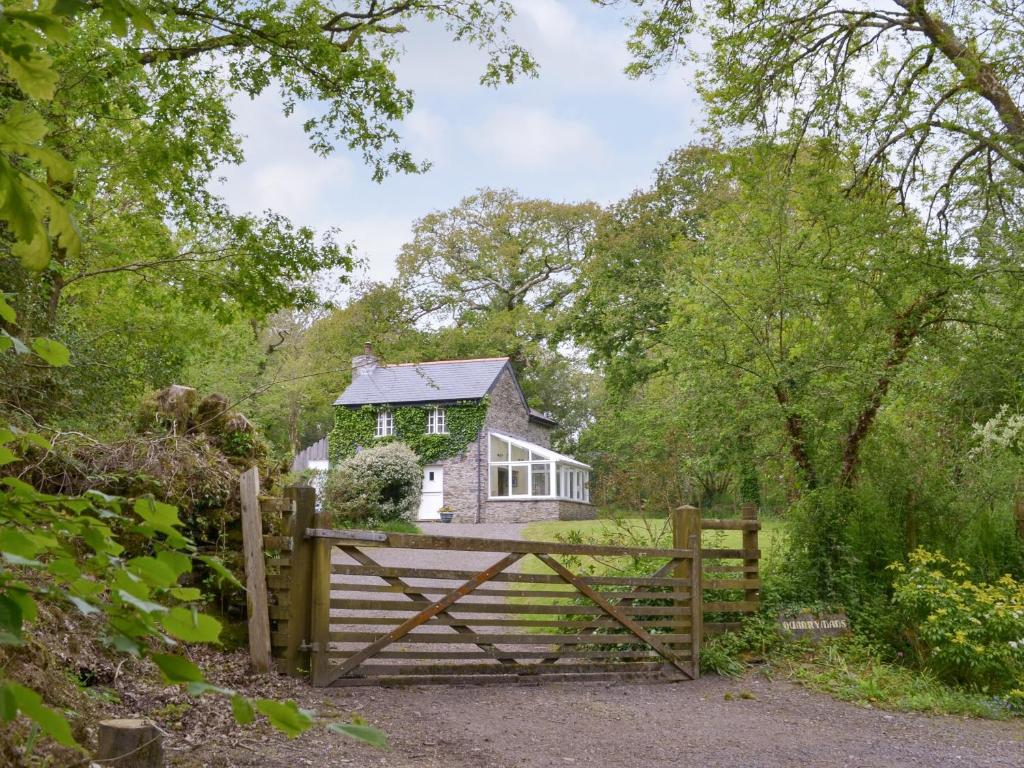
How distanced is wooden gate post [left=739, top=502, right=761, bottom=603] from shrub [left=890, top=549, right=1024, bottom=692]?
1.39 meters

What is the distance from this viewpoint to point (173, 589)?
4.09 ft

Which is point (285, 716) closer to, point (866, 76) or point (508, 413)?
point (866, 76)

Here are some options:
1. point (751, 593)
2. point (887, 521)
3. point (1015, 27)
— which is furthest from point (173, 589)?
point (1015, 27)

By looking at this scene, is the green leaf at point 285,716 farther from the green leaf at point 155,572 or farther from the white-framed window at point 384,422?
the white-framed window at point 384,422

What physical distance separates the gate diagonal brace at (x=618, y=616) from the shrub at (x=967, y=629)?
7.48ft

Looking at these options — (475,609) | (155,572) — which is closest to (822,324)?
(475,609)

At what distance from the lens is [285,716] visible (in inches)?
41.5

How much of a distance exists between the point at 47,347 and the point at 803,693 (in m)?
7.77

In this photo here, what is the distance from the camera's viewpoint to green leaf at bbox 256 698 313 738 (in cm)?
104

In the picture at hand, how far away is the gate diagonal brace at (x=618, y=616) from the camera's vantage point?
7664 millimetres

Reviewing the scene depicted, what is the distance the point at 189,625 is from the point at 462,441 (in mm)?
28283

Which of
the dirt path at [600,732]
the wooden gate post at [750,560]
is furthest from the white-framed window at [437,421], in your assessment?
the dirt path at [600,732]

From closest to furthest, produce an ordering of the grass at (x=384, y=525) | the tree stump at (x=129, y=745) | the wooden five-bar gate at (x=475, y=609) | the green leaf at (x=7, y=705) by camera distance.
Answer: the green leaf at (x=7, y=705), the tree stump at (x=129, y=745), the wooden five-bar gate at (x=475, y=609), the grass at (x=384, y=525)

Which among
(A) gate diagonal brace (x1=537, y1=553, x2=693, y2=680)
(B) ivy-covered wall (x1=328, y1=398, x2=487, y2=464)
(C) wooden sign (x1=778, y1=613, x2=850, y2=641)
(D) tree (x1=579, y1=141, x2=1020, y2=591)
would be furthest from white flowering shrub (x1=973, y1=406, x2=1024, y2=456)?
(B) ivy-covered wall (x1=328, y1=398, x2=487, y2=464)
